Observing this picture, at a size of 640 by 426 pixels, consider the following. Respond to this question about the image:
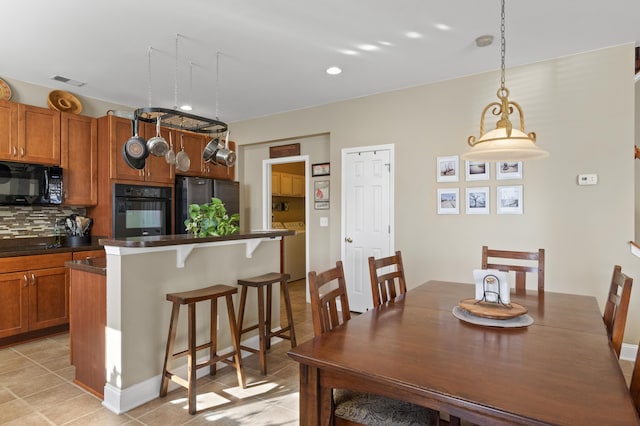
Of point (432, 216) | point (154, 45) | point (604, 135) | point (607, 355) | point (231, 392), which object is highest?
point (154, 45)

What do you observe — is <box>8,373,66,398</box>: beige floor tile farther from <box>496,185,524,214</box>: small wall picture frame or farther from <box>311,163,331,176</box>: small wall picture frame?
<box>496,185,524,214</box>: small wall picture frame

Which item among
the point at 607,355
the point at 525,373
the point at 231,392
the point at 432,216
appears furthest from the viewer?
the point at 432,216

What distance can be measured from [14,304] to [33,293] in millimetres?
161

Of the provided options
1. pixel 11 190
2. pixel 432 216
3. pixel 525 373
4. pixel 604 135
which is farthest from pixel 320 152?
pixel 525 373

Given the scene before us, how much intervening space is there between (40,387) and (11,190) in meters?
2.04

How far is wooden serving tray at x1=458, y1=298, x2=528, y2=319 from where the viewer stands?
5.63ft

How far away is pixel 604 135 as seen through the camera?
10.4ft

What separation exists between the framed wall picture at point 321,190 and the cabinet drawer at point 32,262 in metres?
2.93

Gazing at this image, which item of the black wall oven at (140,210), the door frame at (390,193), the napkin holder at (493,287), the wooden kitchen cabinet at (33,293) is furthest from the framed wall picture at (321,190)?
the napkin holder at (493,287)

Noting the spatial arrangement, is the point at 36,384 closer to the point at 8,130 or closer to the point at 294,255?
the point at 8,130

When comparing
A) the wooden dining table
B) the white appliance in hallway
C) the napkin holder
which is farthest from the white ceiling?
the white appliance in hallway

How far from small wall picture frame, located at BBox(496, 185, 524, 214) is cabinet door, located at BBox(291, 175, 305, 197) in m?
4.46

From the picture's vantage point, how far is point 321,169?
502 cm

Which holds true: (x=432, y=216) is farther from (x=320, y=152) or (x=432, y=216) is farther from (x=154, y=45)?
(x=154, y=45)
